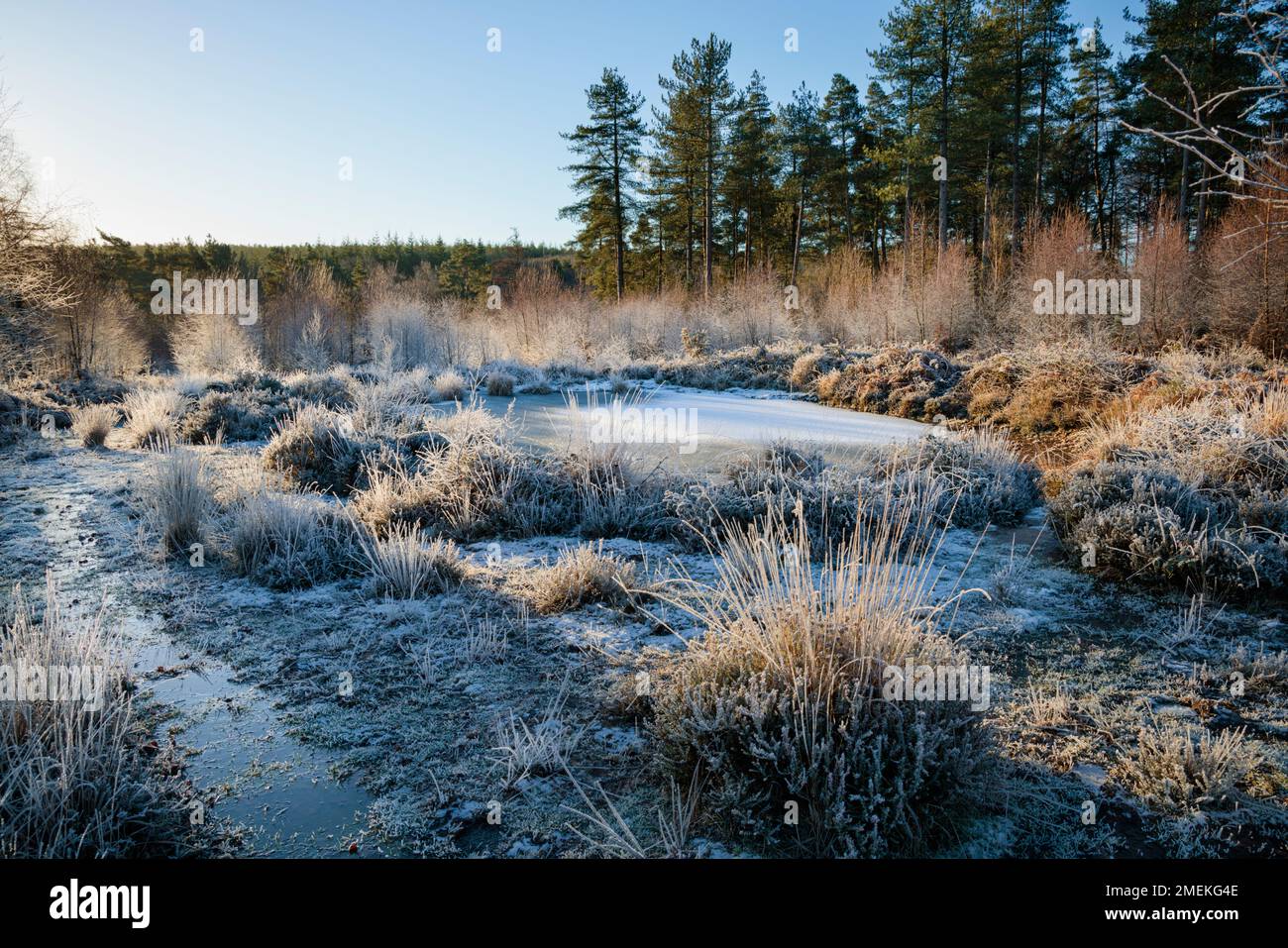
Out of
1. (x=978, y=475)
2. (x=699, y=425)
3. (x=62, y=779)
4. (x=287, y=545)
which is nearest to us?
(x=62, y=779)

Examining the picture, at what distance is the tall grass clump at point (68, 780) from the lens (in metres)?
2.12

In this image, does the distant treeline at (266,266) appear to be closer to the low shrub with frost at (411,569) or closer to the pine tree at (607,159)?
the pine tree at (607,159)

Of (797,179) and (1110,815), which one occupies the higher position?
(797,179)

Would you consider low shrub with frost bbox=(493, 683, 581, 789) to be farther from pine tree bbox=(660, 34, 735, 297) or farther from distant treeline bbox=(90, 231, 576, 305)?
distant treeline bbox=(90, 231, 576, 305)

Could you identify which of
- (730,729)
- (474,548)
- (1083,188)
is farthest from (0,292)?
(1083,188)

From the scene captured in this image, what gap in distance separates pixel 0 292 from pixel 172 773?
15.9 m

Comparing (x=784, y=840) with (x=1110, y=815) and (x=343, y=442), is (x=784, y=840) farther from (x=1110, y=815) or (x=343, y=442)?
(x=343, y=442)

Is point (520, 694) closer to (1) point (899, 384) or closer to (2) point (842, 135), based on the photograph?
(1) point (899, 384)

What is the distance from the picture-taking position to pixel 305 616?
4141 millimetres

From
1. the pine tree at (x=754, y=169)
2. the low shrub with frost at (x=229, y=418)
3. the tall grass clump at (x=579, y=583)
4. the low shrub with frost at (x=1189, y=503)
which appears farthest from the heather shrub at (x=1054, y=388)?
the pine tree at (x=754, y=169)

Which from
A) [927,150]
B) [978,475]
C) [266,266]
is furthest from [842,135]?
[266,266]

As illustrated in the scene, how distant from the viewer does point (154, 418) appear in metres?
9.95

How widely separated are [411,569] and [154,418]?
25.7ft

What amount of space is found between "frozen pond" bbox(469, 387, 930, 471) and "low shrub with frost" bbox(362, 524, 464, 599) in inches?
78.6
